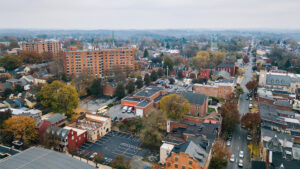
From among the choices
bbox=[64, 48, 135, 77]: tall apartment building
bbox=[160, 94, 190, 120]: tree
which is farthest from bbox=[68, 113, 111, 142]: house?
bbox=[64, 48, 135, 77]: tall apartment building

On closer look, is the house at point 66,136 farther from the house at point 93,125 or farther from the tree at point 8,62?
the tree at point 8,62

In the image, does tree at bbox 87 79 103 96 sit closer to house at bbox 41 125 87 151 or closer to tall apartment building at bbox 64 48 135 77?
tall apartment building at bbox 64 48 135 77

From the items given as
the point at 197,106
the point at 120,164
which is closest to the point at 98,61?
the point at 197,106

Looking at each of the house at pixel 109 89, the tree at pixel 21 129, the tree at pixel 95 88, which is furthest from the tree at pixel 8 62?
the tree at pixel 21 129

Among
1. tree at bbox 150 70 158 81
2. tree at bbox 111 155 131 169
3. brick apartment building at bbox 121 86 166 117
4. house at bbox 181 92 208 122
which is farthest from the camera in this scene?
tree at bbox 150 70 158 81

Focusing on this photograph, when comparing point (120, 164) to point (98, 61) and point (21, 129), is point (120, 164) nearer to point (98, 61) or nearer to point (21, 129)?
point (21, 129)

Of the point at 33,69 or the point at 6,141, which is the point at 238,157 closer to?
the point at 6,141

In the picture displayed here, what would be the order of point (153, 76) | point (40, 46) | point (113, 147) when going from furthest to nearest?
point (40, 46), point (153, 76), point (113, 147)
